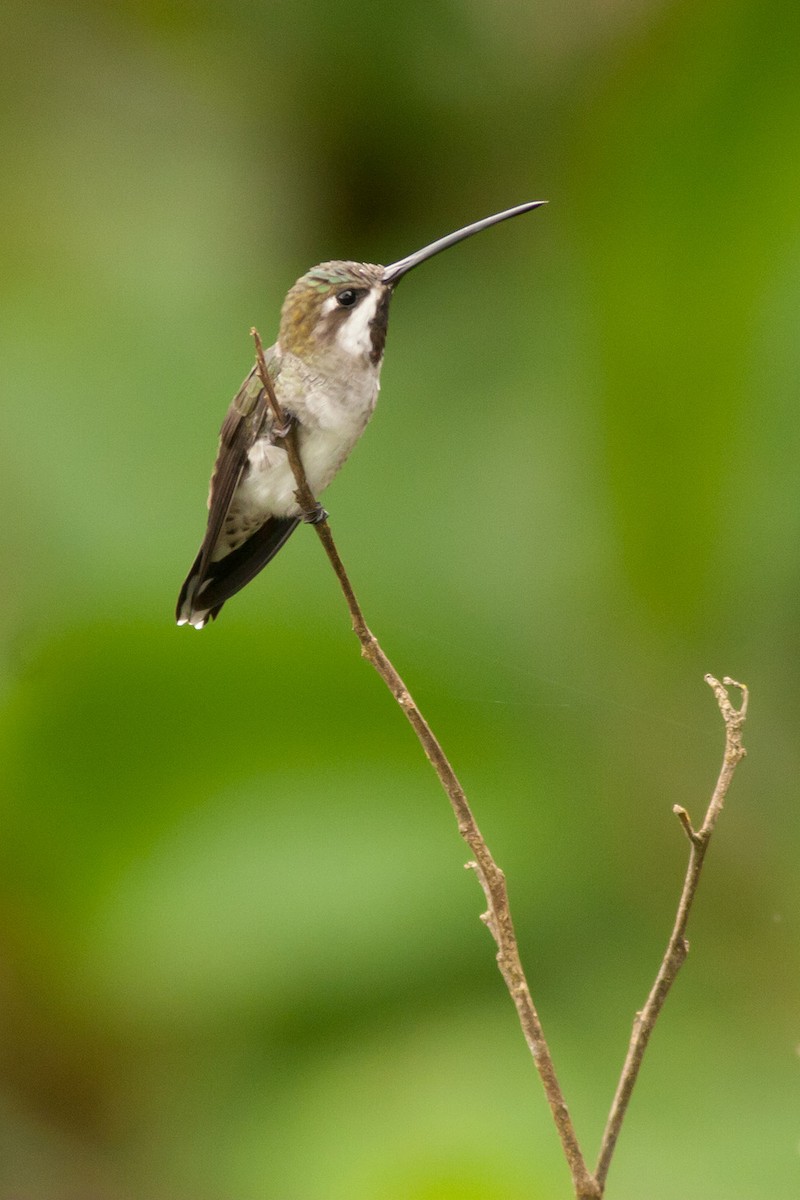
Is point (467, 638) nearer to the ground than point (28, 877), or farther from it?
farther from it

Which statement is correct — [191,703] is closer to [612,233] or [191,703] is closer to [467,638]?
[467,638]

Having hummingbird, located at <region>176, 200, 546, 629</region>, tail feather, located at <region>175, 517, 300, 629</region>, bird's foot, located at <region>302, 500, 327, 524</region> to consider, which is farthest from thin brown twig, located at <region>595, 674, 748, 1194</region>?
tail feather, located at <region>175, 517, 300, 629</region>

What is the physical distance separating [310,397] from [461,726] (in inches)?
49.0

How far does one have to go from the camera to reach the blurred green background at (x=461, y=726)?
231 cm

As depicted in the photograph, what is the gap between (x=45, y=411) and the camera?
286cm

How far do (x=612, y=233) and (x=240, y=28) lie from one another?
1110 mm

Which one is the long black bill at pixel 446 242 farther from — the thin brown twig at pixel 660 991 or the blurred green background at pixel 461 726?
the blurred green background at pixel 461 726

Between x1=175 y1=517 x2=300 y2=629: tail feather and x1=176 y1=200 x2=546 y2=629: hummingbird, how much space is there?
0.08 feet

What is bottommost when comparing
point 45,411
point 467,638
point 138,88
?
point 467,638

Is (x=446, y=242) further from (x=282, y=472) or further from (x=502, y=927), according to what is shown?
(x=502, y=927)

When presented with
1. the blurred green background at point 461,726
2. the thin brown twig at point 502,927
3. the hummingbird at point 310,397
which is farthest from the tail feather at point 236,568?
the blurred green background at point 461,726

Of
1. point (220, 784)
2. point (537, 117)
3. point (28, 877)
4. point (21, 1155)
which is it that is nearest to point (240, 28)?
point (537, 117)

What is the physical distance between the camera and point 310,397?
1.40 metres

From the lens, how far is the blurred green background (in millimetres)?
2307
